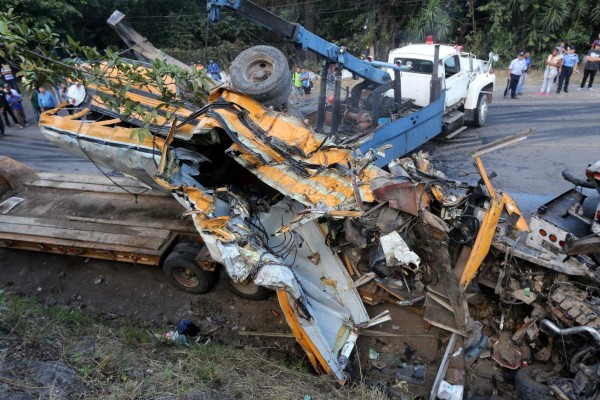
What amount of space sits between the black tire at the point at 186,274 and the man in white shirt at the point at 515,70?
1197cm

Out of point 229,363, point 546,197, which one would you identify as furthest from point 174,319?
point 546,197

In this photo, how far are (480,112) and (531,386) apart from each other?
875 cm

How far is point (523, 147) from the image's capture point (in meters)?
10.2

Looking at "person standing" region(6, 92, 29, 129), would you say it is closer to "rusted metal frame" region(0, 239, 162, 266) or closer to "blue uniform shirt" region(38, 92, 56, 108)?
"blue uniform shirt" region(38, 92, 56, 108)

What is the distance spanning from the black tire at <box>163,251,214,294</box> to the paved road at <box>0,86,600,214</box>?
5.02m

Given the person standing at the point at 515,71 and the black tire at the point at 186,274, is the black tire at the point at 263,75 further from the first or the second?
the person standing at the point at 515,71

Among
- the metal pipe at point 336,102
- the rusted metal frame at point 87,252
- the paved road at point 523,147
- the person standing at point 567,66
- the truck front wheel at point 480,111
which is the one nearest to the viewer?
the rusted metal frame at point 87,252

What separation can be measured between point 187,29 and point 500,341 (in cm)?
2224

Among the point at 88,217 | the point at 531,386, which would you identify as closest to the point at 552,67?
the point at 531,386

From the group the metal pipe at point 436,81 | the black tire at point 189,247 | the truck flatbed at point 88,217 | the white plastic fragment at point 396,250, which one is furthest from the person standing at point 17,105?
the white plastic fragment at point 396,250

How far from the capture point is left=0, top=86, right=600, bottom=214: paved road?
8688 millimetres

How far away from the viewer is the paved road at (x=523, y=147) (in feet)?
28.5

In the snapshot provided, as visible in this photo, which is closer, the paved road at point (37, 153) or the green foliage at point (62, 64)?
the green foliage at point (62, 64)

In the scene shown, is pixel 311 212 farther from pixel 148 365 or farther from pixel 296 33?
pixel 296 33
